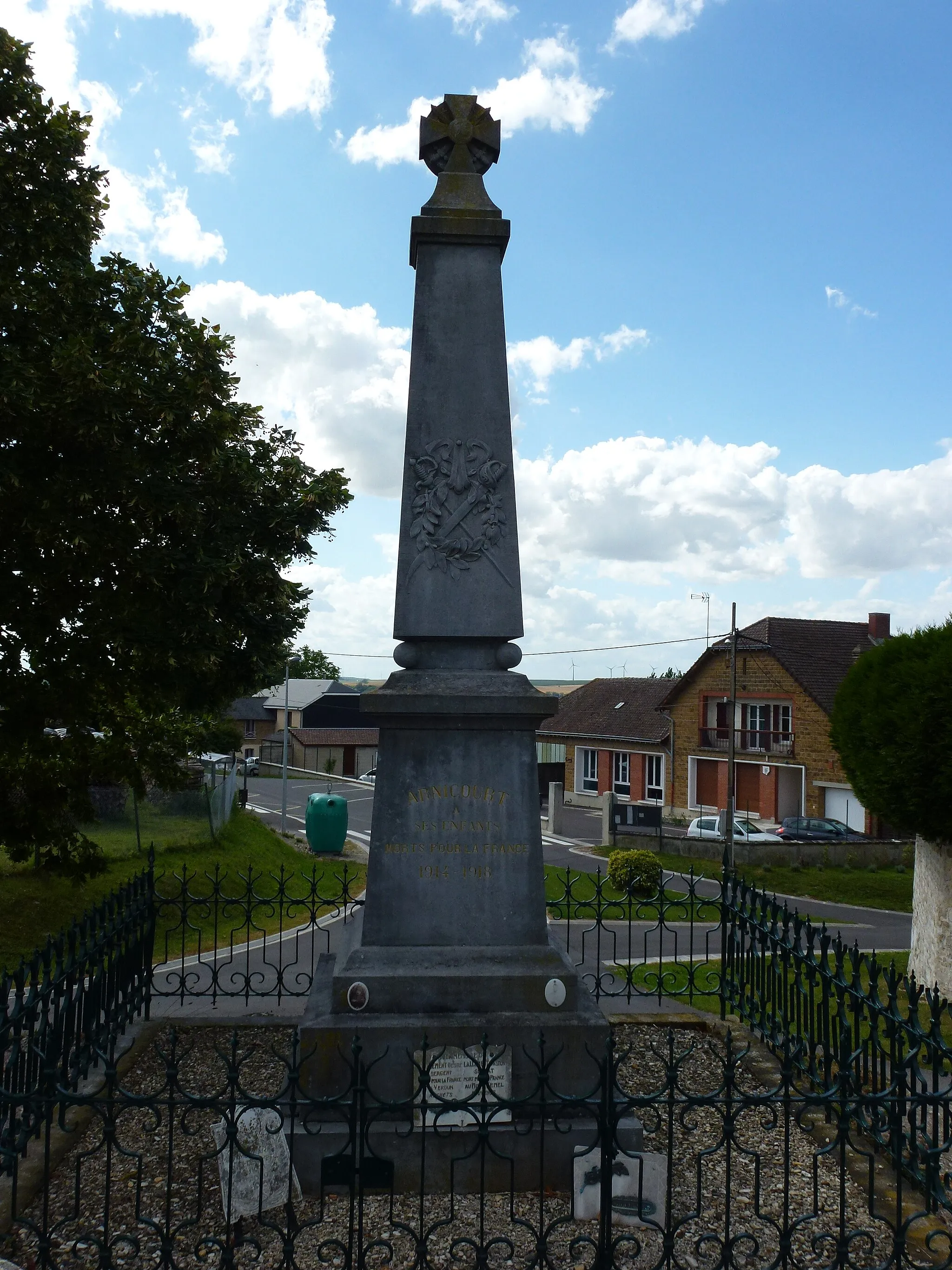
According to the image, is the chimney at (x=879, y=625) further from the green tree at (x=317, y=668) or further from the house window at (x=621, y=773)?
the green tree at (x=317, y=668)

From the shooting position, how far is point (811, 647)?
34656 mm

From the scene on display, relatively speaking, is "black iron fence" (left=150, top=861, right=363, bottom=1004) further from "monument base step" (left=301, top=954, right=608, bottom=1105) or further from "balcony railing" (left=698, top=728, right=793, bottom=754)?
"balcony railing" (left=698, top=728, right=793, bottom=754)

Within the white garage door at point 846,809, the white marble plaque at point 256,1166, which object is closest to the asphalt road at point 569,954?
the white marble plaque at point 256,1166

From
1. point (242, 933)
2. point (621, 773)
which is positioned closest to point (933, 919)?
point (242, 933)

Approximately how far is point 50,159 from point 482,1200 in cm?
1163

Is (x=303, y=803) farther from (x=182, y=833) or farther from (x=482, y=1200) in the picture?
(x=482, y=1200)

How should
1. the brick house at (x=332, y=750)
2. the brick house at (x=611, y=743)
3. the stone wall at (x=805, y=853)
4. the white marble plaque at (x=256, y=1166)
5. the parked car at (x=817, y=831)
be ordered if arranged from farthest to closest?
the brick house at (x=332, y=750) → the brick house at (x=611, y=743) → the parked car at (x=817, y=831) → the stone wall at (x=805, y=853) → the white marble plaque at (x=256, y=1166)

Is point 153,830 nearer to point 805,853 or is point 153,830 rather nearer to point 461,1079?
point 461,1079

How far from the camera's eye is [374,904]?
585cm

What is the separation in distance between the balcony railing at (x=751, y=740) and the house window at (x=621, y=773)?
16.3 ft

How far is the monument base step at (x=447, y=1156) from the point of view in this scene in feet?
16.8

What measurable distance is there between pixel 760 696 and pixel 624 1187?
3130 centimetres

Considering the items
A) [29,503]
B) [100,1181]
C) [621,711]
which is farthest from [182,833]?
[621,711]

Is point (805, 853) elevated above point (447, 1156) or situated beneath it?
situated beneath
